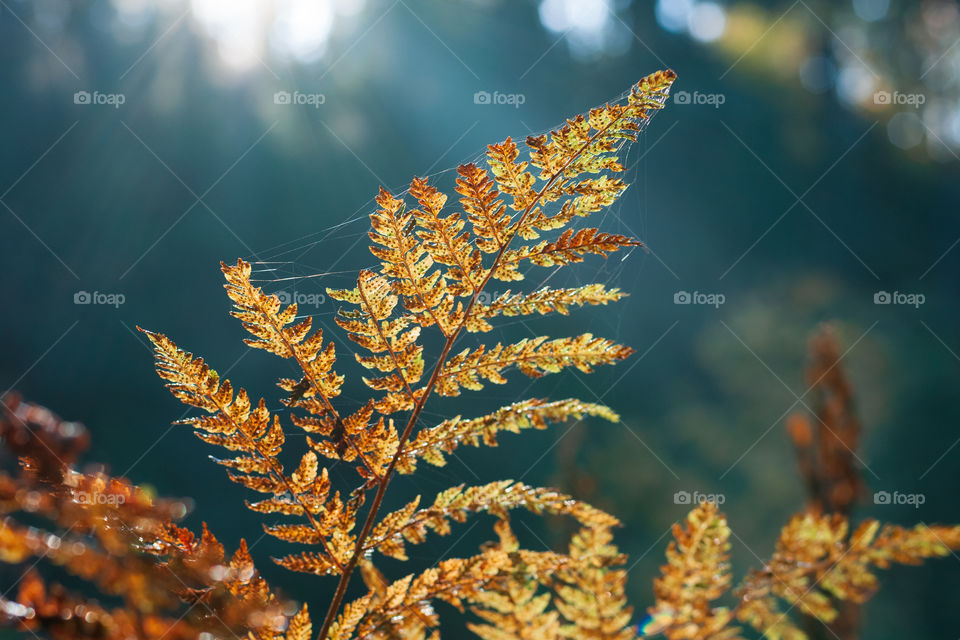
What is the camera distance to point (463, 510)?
87 cm

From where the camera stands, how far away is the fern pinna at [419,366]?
0.83m

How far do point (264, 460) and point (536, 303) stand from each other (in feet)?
1.58

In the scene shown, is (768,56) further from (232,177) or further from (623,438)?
(232,177)

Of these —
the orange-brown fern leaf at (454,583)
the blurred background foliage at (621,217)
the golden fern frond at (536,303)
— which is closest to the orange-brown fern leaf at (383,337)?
the golden fern frond at (536,303)

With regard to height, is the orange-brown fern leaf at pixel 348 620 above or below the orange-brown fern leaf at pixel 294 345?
below

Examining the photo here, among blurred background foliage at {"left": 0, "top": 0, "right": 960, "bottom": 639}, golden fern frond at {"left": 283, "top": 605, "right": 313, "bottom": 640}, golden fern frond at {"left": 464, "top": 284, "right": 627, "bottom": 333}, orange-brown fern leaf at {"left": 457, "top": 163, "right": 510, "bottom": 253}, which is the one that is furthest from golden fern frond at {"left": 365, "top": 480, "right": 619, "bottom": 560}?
blurred background foliage at {"left": 0, "top": 0, "right": 960, "bottom": 639}

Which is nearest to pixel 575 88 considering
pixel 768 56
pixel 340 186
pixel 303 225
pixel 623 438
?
pixel 768 56

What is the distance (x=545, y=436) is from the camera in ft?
30.8

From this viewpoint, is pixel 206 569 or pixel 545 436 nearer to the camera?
pixel 206 569

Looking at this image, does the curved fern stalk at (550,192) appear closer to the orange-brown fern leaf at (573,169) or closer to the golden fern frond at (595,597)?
the orange-brown fern leaf at (573,169)

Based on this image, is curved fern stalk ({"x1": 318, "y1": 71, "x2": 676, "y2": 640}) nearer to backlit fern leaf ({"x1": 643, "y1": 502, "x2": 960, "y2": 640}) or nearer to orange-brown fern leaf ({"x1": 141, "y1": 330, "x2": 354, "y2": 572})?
orange-brown fern leaf ({"x1": 141, "y1": 330, "x2": 354, "y2": 572})

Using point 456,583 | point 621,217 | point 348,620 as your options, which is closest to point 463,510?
point 456,583

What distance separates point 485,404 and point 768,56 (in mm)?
11686

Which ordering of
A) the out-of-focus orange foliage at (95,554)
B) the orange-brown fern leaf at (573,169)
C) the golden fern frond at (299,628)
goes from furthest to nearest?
the orange-brown fern leaf at (573,169) → the golden fern frond at (299,628) → the out-of-focus orange foliage at (95,554)
